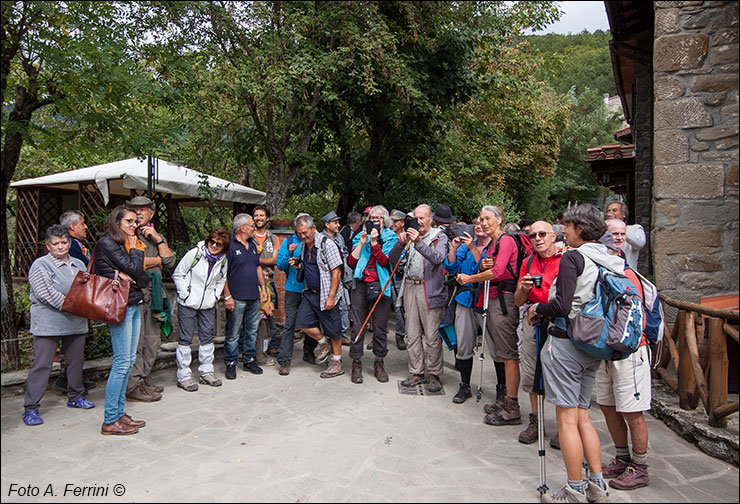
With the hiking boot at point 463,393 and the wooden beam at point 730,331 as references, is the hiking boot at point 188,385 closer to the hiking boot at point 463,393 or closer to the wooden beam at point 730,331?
the hiking boot at point 463,393

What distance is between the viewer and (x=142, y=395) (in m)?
5.30

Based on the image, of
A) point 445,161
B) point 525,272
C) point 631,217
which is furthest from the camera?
point 445,161

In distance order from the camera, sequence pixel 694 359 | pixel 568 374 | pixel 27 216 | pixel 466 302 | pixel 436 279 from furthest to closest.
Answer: pixel 27 216
pixel 436 279
pixel 466 302
pixel 694 359
pixel 568 374

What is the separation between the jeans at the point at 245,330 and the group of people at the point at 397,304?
2 cm

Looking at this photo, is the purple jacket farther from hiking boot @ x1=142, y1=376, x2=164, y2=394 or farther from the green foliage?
the green foliage

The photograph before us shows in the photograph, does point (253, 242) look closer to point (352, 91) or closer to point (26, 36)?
point (26, 36)

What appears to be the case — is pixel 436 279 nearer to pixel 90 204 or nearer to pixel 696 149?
pixel 696 149

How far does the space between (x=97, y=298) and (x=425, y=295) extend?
3.09 m

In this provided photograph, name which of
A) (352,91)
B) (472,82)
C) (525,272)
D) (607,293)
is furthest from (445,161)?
(607,293)

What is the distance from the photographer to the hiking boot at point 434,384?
18.5 feet

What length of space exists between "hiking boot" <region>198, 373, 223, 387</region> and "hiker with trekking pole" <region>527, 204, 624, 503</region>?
3730mm

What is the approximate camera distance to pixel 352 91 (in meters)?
9.81

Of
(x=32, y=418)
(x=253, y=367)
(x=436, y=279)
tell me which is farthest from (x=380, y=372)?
(x=32, y=418)

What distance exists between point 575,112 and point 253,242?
36.9 meters
